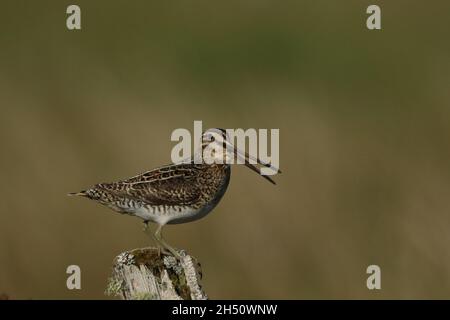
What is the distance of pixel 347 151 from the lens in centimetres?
1197

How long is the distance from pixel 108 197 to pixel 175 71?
20.8 feet

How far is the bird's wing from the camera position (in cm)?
831

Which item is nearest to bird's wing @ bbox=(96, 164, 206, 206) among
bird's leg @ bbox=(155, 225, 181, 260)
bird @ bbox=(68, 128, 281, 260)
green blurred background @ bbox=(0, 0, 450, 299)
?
bird @ bbox=(68, 128, 281, 260)

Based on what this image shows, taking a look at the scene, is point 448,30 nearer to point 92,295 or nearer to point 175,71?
point 175,71

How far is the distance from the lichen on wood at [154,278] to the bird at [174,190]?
3.48ft

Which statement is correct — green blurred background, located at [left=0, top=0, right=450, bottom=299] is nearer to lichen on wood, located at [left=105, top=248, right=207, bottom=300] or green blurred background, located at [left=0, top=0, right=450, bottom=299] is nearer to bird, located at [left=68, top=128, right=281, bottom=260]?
bird, located at [left=68, top=128, right=281, bottom=260]

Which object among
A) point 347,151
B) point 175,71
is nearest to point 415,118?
point 347,151

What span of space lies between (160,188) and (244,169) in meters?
3.32

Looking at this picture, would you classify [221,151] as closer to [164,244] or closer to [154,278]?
[164,244]

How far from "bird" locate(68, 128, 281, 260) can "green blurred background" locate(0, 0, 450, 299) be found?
233cm

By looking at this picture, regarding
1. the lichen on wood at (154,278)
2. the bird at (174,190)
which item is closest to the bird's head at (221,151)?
the bird at (174,190)

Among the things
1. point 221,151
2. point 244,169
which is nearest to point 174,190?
point 221,151

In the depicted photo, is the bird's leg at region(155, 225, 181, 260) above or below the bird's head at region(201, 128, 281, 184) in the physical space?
below

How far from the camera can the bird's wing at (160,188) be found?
8312mm
